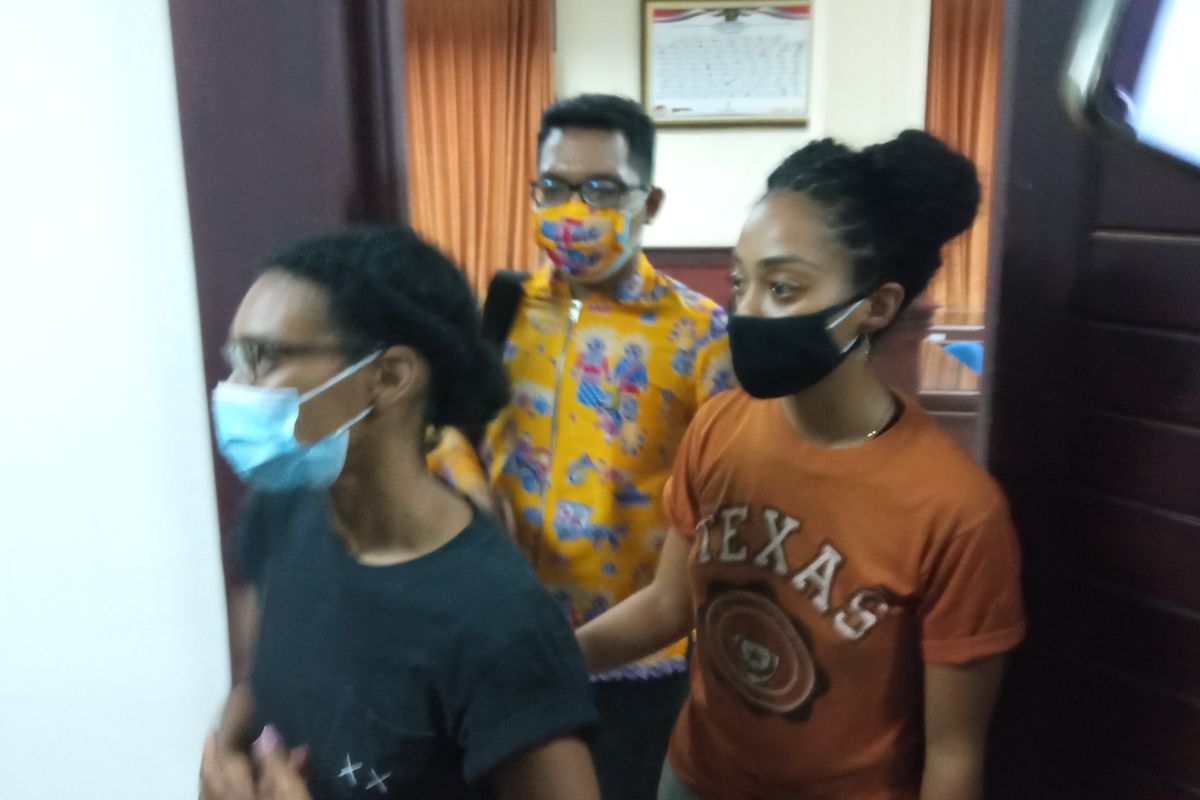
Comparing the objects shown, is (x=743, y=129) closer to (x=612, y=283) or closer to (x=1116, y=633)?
(x=612, y=283)

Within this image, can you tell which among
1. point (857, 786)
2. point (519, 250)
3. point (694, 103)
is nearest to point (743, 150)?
point (694, 103)

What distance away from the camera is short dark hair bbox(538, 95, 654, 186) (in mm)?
1170

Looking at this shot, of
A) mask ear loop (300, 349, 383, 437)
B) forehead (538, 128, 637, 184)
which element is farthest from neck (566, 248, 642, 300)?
mask ear loop (300, 349, 383, 437)

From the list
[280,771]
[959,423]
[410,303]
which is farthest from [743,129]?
[280,771]

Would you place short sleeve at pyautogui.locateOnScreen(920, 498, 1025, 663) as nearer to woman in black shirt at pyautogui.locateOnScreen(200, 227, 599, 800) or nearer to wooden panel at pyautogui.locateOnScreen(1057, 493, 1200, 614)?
wooden panel at pyautogui.locateOnScreen(1057, 493, 1200, 614)

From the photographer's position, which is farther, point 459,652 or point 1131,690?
point 1131,690

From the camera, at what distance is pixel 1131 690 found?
35.5 inches

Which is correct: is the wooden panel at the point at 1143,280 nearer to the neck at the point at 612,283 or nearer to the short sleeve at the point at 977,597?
the short sleeve at the point at 977,597

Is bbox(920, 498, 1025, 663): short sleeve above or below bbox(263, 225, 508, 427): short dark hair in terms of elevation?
below

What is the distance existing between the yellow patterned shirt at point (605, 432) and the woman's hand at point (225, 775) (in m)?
0.43

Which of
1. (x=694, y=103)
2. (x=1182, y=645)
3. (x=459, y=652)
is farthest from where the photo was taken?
(x=694, y=103)

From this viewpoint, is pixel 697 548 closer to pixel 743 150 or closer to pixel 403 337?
pixel 403 337

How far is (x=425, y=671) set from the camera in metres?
0.71

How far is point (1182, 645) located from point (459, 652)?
2.22 ft
